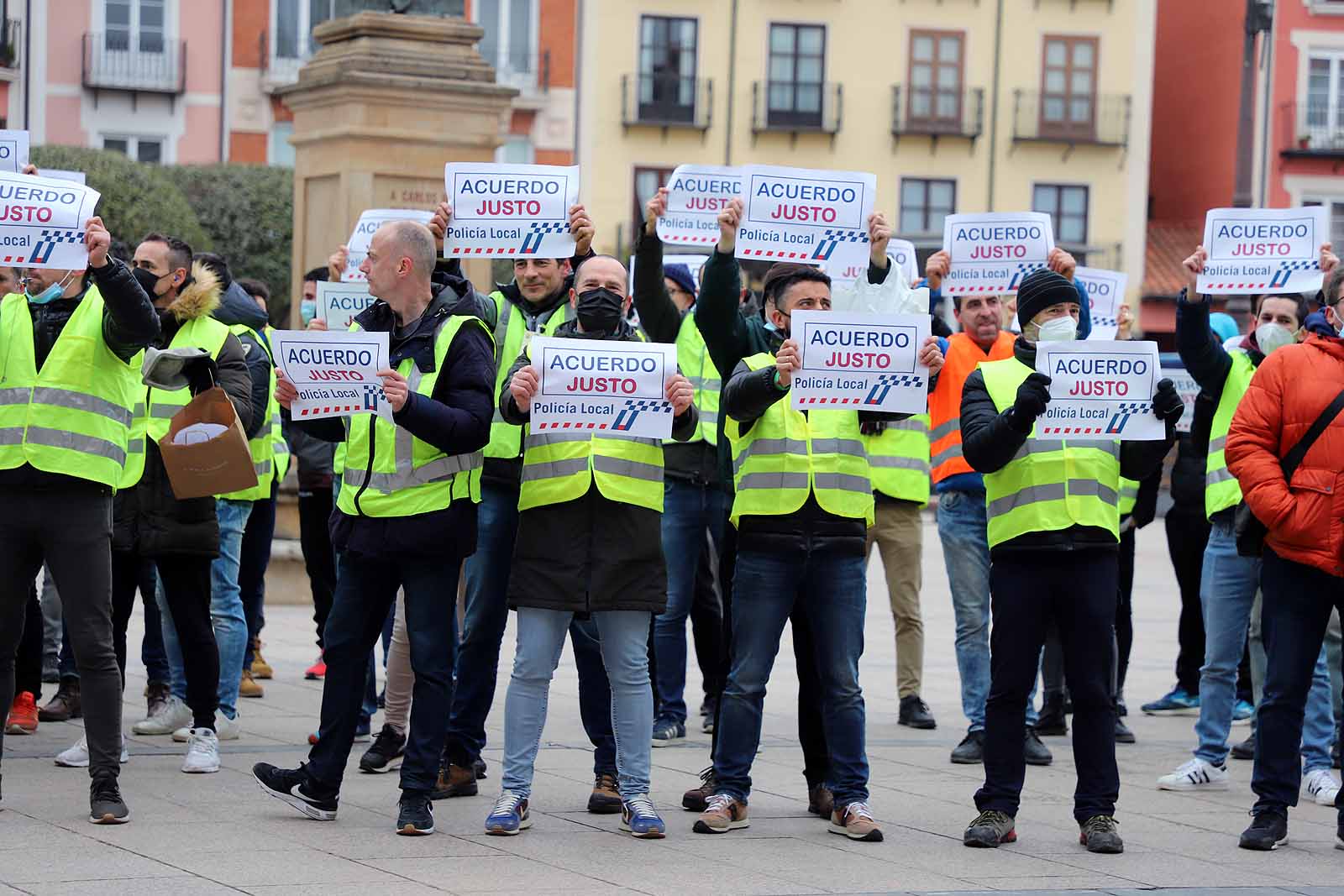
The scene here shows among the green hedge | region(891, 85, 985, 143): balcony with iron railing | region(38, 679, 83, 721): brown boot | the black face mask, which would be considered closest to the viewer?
the black face mask

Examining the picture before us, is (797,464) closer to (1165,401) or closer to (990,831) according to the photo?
(1165,401)

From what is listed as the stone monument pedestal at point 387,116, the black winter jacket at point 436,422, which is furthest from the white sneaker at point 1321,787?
the stone monument pedestal at point 387,116

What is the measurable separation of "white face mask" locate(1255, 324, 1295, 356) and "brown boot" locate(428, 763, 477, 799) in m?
3.94

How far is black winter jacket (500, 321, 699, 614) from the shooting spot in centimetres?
737

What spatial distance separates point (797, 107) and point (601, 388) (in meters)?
39.2

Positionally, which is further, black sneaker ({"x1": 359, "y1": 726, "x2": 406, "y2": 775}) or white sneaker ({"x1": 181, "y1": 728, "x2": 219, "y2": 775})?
black sneaker ({"x1": 359, "y1": 726, "x2": 406, "y2": 775})

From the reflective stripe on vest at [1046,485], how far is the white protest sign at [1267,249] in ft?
5.60

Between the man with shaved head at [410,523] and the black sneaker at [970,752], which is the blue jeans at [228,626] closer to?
the man with shaved head at [410,523]

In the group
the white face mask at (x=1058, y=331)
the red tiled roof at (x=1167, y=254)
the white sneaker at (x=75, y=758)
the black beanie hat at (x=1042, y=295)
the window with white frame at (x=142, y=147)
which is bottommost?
the white sneaker at (x=75, y=758)

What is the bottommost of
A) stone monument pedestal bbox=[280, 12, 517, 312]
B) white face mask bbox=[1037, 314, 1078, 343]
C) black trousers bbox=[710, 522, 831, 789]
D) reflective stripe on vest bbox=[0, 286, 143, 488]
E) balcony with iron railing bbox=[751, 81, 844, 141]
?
black trousers bbox=[710, 522, 831, 789]

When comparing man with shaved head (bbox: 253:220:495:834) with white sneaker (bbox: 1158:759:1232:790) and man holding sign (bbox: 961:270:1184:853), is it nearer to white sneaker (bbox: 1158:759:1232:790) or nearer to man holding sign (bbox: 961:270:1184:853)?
man holding sign (bbox: 961:270:1184:853)

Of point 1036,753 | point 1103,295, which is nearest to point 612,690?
point 1036,753

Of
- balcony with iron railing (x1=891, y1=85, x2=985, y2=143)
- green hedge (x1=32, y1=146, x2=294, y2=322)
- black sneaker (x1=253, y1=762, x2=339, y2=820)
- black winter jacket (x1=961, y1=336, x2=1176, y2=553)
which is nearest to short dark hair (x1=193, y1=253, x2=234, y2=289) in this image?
black sneaker (x1=253, y1=762, x2=339, y2=820)

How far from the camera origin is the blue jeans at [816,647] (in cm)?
756
